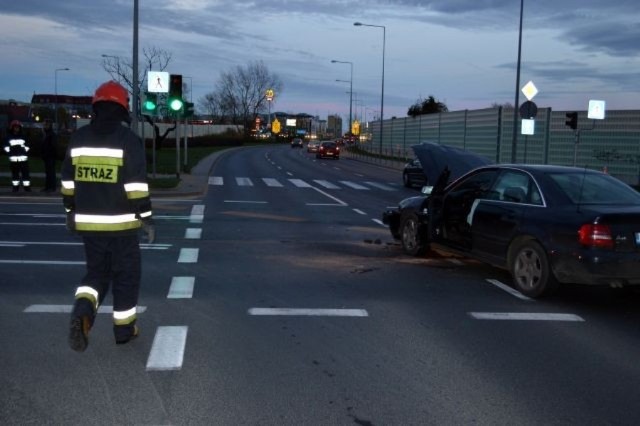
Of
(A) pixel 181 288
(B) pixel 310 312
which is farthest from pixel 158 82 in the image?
(B) pixel 310 312

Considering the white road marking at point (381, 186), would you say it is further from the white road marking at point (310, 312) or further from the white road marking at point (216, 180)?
the white road marking at point (310, 312)

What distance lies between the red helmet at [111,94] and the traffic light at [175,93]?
17515 mm

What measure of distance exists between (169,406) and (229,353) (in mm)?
1074

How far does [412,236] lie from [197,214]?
21.5 ft

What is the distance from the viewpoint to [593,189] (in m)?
7.55

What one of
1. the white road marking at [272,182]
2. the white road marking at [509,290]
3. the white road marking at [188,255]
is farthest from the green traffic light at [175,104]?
the white road marking at [509,290]

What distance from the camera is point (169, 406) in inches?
166

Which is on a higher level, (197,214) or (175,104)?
(175,104)

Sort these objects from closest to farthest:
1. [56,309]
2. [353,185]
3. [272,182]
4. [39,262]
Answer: [56,309] → [39,262] → [353,185] → [272,182]

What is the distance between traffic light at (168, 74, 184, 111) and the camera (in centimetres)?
2241

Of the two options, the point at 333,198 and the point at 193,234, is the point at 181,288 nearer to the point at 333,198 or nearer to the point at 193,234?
the point at 193,234

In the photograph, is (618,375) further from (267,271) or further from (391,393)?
(267,271)

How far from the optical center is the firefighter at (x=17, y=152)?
1659 centimetres

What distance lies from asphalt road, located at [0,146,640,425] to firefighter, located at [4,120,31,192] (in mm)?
7345
